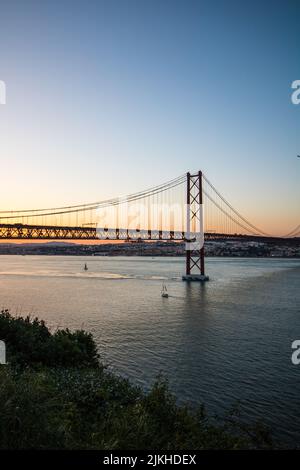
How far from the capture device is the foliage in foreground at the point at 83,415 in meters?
9.24

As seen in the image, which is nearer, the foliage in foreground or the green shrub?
the foliage in foreground

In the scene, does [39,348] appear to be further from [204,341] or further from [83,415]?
[204,341]

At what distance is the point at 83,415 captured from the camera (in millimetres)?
13203

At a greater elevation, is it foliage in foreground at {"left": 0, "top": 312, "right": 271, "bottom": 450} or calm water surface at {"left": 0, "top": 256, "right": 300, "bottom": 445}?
foliage in foreground at {"left": 0, "top": 312, "right": 271, "bottom": 450}

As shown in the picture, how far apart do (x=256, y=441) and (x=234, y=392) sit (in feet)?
19.0

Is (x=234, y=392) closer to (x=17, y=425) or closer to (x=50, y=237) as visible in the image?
(x=17, y=425)

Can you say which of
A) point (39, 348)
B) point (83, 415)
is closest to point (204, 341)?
point (39, 348)

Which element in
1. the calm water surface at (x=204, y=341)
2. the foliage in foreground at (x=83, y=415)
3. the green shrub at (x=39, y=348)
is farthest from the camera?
the calm water surface at (x=204, y=341)

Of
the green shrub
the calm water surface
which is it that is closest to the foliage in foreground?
the green shrub

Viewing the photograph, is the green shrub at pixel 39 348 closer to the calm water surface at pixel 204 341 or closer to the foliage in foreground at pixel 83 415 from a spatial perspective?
the foliage in foreground at pixel 83 415

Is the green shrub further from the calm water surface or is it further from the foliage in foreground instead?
the calm water surface

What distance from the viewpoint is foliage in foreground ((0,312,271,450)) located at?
9242 mm

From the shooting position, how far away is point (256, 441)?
14930mm

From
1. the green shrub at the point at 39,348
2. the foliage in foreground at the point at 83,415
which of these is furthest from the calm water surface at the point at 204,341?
the green shrub at the point at 39,348
